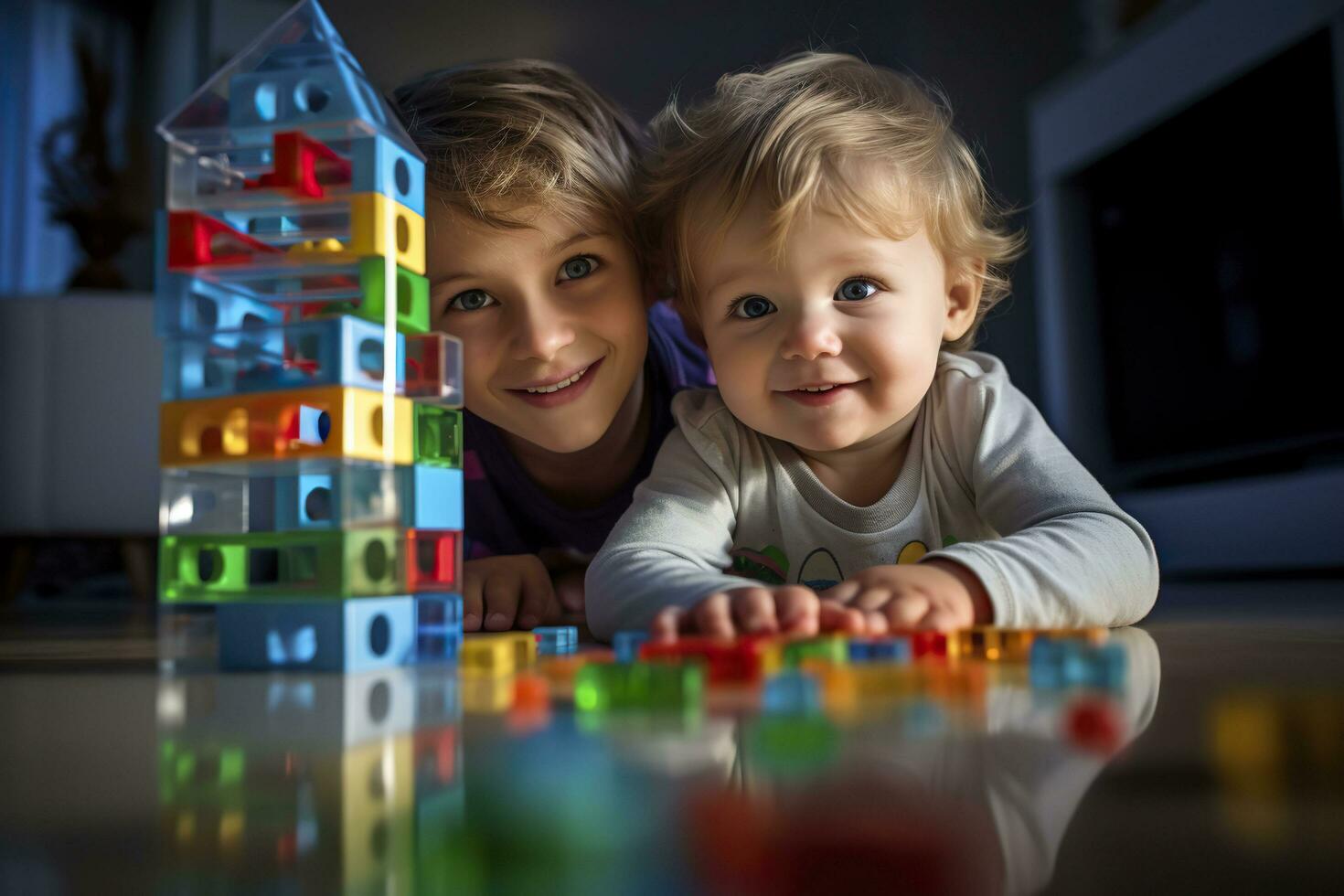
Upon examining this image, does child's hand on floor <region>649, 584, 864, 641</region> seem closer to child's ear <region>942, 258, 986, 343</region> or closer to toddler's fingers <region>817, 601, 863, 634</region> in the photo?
toddler's fingers <region>817, 601, 863, 634</region>

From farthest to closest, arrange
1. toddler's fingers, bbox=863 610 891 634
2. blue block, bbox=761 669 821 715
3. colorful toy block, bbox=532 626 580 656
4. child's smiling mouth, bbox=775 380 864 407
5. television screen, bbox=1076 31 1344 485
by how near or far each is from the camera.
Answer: television screen, bbox=1076 31 1344 485 → child's smiling mouth, bbox=775 380 864 407 → colorful toy block, bbox=532 626 580 656 → toddler's fingers, bbox=863 610 891 634 → blue block, bbox=761 669 821 715

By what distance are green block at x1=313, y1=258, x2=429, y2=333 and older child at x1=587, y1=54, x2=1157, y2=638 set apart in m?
0.28

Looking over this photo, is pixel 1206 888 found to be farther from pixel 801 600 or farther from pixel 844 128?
pixel 844 128

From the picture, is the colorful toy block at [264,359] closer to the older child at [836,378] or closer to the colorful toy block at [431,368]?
the colorful toy block at [431,368]


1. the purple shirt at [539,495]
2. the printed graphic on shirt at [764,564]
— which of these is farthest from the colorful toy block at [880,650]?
the purple shirt at [539,495]

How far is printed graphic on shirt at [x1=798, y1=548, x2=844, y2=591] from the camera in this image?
1.19 m

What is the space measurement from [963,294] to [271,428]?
80 centimetres

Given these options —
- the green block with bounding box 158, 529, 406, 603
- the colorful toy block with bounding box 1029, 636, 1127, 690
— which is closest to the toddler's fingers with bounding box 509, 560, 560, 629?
the green block with bounding box 158, 529, 406, 603

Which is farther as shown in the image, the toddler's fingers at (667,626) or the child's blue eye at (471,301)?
the child's blue eye at (471,301)

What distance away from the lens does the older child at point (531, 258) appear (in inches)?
48.5

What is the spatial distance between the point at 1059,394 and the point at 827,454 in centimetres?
242

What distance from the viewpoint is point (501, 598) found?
123 centimetres

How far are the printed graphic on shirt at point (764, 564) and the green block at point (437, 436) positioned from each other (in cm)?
47

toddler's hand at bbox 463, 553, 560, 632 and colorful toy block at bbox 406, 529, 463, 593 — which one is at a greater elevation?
colorful toy block at bbox 406, 529, 463, 593
